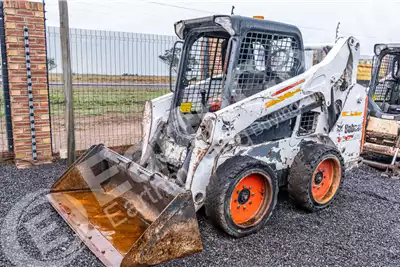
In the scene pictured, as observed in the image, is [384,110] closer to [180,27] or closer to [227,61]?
[227,61]

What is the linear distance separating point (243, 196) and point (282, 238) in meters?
0.61

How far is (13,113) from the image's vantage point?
5.69 meters

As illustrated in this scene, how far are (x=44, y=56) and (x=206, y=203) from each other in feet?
12.8

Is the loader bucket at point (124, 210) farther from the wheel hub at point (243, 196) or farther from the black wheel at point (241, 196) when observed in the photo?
the wheel hub at point (243, 196)

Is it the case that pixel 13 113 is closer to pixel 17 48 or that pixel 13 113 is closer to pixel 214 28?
pixel 17 48

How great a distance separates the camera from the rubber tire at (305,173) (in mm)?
4070

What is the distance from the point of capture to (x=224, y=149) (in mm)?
3621

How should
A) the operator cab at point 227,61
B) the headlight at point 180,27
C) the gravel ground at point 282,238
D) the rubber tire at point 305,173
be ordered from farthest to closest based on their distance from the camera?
1. the headlight at point 180,27
2. the rubber tire at point 305,173
3. the operator cab at point 227,61
4. the gravel ground at point 282,238

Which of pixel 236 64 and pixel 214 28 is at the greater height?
pixel 214 28

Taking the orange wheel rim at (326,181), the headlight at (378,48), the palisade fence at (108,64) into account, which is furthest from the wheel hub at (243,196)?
the headlight at (378,48)

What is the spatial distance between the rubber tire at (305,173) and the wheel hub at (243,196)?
2.38 feet

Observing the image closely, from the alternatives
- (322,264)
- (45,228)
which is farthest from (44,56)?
(322,264)

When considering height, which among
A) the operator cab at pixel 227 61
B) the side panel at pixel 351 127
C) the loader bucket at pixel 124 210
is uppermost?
the operator cab at pixel 227 61

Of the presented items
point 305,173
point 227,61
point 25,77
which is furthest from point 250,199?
point 25,77
